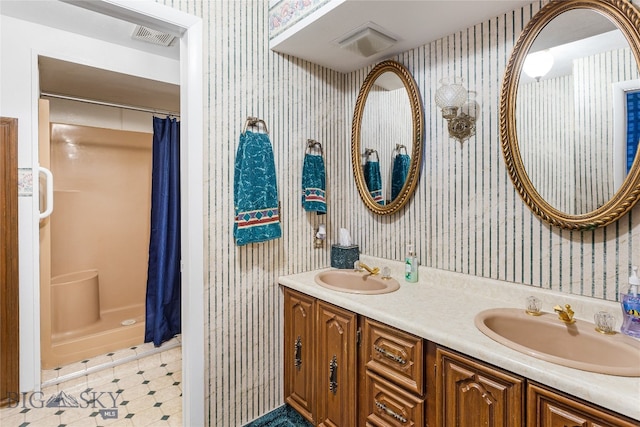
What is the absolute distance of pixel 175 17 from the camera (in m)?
1.51

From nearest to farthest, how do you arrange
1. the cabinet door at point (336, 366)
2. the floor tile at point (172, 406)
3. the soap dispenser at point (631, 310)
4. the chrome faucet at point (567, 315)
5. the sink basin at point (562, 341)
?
the sink basin at point (562, 341) < the soap dispenser at point (631, 310) < the chrome faucet at point (567, 315) < the cabinet door at point (336, 366) < the floor tile at point (172, 406)

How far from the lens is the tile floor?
1.88 m

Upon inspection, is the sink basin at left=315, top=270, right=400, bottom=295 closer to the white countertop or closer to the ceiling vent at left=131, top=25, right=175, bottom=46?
the white countertop

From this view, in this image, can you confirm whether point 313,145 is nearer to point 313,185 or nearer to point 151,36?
point 313,185

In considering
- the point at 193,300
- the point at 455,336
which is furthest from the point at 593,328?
the point at 193,300

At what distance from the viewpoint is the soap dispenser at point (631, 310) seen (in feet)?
3.49

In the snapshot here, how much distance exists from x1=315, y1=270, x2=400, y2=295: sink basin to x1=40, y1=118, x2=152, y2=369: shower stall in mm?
1987

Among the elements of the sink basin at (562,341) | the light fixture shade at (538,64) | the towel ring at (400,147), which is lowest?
the sink basin at (562,341)

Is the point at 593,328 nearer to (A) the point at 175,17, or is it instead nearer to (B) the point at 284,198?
(B) the point at 284,198

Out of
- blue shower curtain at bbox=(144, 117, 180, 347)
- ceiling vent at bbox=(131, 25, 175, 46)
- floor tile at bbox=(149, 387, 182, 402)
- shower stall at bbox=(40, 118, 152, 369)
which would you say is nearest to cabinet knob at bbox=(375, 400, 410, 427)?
floor tile at bbox=(149, 387, 182, 402)

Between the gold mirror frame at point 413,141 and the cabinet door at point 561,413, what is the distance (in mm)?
1125

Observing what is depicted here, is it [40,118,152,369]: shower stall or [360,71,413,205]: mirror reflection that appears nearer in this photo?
[360,71,413,205]: mirror reflection

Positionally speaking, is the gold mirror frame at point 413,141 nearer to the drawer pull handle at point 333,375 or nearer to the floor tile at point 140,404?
the drawer pull handle at point 333,375

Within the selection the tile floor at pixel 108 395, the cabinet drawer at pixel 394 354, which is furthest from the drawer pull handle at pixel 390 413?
the tile floor at pixel 108 395
